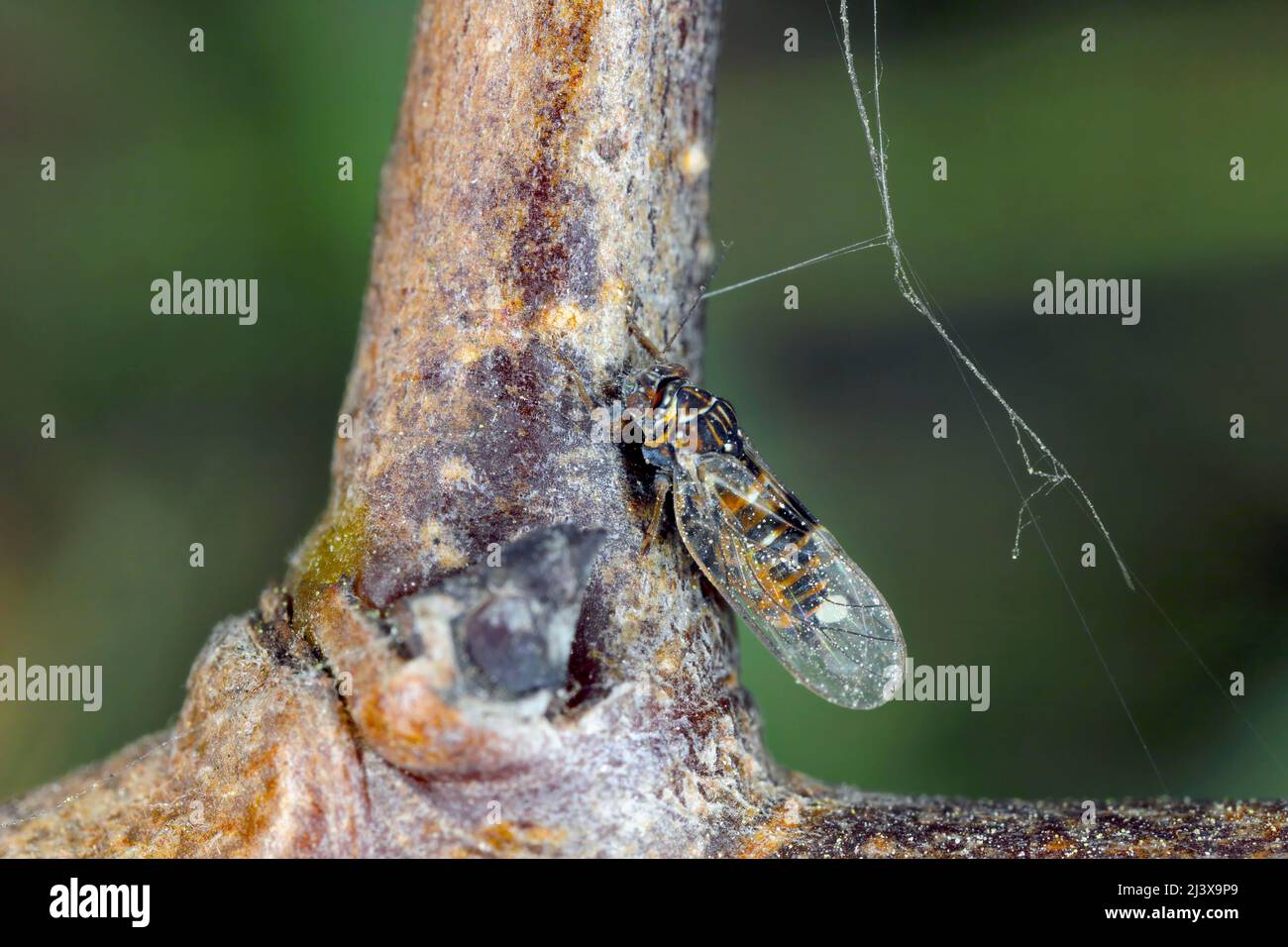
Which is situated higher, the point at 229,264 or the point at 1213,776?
the point at 229,264

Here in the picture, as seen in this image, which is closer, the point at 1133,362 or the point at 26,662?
the point at 26,662

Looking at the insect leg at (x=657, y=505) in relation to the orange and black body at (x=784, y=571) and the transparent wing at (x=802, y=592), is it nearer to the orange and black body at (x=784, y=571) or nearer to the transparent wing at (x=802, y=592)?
the orange and black body at (x=784, y=571)

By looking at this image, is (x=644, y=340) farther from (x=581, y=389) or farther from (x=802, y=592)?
(x=802, y=592)

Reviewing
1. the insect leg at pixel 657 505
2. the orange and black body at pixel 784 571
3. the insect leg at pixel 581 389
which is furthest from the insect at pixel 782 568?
the insect leg at pixel 581 389

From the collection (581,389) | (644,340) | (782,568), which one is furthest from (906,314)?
(581,389)

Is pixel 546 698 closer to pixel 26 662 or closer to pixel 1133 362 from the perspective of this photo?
pixel 26 662
